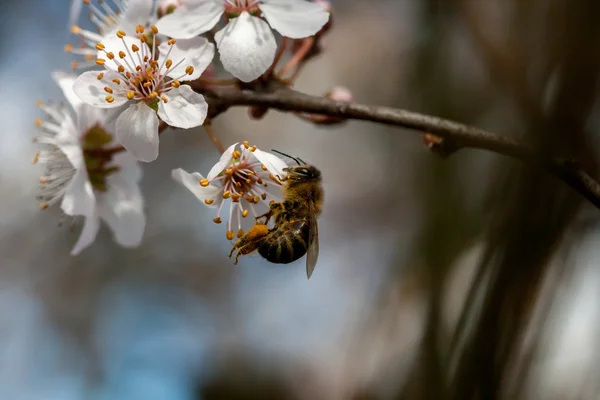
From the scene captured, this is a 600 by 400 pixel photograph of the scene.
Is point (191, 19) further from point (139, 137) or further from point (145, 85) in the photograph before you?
point (139, 137)

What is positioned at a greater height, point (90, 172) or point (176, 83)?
point (176, 83)

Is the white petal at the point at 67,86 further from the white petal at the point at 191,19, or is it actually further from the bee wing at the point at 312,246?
the bee wing at the point at 312,246

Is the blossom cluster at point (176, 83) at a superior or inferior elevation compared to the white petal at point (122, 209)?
superior

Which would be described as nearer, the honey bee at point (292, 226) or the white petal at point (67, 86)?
the honey bee at point (292, 226)

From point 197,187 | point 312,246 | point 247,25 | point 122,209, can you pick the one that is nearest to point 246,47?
point 247,25

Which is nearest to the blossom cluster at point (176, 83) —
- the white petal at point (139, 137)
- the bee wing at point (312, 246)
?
the white petal at point (139, 137)

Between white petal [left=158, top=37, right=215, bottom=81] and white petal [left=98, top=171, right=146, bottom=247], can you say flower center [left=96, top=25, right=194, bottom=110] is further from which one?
white petal [left=98, top=171, right=146, bottom=247]

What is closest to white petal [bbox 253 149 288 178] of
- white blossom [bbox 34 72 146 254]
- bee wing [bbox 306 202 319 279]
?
bee wing [bbox 306 202 319 279]

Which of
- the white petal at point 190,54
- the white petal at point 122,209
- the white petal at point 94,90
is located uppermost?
the white petal at point 190,54
